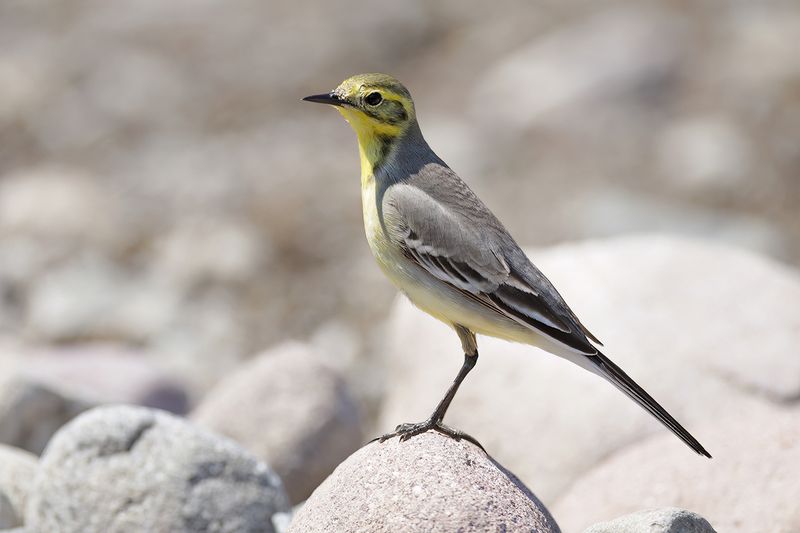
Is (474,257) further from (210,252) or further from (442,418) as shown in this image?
(210,252)

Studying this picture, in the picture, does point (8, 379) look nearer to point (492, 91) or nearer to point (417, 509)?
point (417, 509)

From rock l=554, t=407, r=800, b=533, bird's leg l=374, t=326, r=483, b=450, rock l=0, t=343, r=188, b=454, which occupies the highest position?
bird's leg l=374, t=326, r=483, b=450

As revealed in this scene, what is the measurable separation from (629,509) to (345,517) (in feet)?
7.32

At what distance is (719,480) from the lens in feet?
22.7

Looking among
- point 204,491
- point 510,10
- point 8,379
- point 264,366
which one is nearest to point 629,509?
point 204,491

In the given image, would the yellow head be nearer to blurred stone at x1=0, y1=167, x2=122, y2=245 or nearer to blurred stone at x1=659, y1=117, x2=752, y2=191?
blurred stone at x1=0, y1=167, x2=122, y2=245

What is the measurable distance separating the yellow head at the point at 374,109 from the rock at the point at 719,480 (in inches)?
101

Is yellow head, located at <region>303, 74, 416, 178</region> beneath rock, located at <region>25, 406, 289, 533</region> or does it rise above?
above

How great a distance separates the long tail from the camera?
603cm

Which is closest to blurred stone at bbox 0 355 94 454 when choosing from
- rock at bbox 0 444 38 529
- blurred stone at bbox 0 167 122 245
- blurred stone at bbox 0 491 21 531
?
rock at bbox 0 444 38 529

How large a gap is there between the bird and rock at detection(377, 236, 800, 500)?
1.54m

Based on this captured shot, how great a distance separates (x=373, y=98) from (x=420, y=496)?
251cm

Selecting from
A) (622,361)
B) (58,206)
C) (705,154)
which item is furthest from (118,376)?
(705,154)

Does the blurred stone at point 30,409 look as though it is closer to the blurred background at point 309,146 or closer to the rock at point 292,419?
the rock at point 292,419
